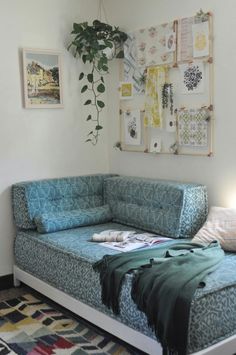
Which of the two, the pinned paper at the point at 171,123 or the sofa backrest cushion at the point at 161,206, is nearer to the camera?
the sofa backrest cushion at the point at 161,206

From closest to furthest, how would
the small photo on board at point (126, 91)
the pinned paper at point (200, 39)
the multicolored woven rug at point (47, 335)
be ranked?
the multicolored woven rug at point (47, 335) → the pinned paper at point (200, 39) → the small photo on board at point (126, 91)

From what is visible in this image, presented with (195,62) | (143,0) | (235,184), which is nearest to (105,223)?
(235,184)

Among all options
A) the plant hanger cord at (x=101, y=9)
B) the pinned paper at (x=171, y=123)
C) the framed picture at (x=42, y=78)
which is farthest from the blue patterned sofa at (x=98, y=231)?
the plant hanger cord at (x=101, y=9)

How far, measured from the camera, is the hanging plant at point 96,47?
154 inches

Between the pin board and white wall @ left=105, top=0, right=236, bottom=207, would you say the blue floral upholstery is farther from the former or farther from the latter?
the pin board

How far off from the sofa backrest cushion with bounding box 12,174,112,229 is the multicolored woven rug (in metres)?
0.70

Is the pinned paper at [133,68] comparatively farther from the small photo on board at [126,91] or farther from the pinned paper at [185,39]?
the pinned paper at [185,39]

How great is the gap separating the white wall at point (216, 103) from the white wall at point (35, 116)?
0.53 meters

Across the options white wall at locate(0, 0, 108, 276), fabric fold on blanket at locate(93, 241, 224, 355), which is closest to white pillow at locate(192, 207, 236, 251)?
fabric fold on blanket at locate(93, 241, 224, 355)

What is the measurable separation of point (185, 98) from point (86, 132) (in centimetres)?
105

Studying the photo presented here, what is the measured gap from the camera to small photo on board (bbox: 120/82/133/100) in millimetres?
4023

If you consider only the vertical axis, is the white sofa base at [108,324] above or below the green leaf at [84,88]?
below

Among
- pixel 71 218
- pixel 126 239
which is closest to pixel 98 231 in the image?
pixel 71 218

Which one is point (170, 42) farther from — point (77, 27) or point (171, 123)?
point (77, 27)
